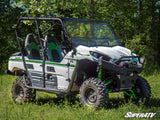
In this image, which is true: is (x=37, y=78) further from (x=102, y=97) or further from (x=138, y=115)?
(x=138, y=115)

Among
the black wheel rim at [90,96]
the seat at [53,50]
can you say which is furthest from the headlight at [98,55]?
the seat at [53,50]

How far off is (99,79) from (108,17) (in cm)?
862

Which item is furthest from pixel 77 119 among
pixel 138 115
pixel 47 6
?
pixel 47 6

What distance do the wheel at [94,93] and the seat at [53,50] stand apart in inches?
54.8

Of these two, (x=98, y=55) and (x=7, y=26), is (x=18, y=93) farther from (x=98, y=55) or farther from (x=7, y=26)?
(x=7, y=26)

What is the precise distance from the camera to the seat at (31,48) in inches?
329

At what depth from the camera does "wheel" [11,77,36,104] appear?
27.2 ft

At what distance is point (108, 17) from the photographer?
15.0 metres

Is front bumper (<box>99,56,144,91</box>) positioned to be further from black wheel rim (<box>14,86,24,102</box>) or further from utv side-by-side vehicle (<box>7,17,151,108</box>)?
black wheel rim (<box>14,86,24,102</box>)

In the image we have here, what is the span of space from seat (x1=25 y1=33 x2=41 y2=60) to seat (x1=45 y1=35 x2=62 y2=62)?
0.68 metres

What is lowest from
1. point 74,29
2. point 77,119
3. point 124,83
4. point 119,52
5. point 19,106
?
point 19,106
